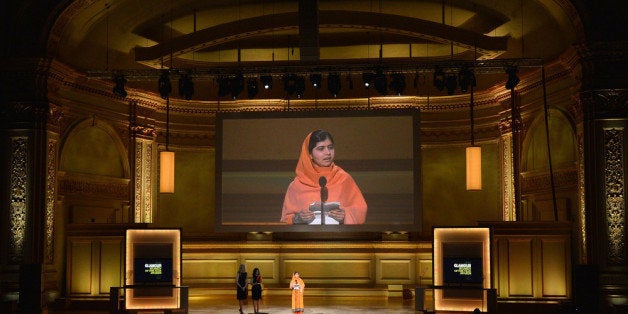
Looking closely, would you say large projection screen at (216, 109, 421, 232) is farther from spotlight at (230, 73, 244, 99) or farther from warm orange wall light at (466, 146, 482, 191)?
spotlight at (230, 73, 244, 99)

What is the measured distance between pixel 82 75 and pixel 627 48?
10.4m

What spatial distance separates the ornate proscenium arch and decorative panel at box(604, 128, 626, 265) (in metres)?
3.26

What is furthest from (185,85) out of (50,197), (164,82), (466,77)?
(466,77)

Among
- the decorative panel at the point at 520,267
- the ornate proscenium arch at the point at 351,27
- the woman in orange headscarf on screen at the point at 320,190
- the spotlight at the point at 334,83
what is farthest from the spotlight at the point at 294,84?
the decorative panel at the point at 520,267

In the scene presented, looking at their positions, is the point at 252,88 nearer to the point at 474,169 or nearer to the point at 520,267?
the point at 474,169

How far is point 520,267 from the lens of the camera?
1384cm

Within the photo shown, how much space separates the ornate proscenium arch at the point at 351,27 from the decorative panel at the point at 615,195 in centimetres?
326

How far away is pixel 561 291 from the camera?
1371 cm

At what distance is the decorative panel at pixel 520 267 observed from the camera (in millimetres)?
13805

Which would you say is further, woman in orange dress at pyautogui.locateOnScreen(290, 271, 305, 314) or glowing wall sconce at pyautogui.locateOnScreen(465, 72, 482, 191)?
glowing wall sconce at pyautogui.locateOnScreen(465, 72, 482, 191)

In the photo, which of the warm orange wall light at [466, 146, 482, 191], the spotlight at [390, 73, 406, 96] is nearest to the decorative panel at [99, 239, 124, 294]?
the spotlight at [390, 73, 406, 96]

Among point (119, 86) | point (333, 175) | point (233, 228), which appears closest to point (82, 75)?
point (119, 86)

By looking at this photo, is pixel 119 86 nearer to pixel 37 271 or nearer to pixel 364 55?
pixel 37 271

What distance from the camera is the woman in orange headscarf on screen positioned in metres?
16.6
